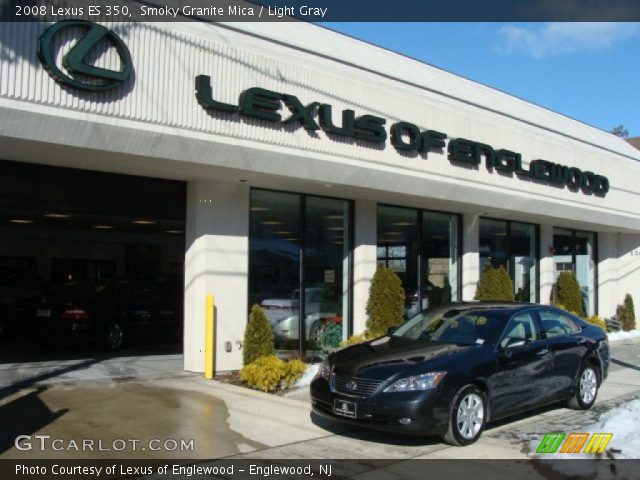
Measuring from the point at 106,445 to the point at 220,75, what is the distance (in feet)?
18.8

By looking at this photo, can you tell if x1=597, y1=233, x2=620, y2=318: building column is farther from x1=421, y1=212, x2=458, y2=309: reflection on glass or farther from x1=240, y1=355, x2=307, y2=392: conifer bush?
x1=240, y1=355, x2=307, y2=392: conifer bush

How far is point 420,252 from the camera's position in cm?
1505

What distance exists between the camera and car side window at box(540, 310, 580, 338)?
28.3 ft

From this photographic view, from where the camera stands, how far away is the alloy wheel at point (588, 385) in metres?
8.80

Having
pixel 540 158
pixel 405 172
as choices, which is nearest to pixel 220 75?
pixel 405 172

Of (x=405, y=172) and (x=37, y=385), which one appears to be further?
(x=405, y=172)

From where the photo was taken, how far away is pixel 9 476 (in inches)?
219

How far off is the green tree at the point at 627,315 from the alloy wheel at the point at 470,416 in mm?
15938

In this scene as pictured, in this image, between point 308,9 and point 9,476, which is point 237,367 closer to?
point 9,476

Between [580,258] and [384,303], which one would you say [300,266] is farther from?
[580,258]

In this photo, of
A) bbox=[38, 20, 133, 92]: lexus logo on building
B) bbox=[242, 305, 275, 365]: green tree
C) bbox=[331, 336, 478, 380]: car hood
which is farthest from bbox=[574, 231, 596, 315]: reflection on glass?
bbox=[38, 20, 133, 92]: lexus logo on building

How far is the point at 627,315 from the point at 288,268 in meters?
13.8

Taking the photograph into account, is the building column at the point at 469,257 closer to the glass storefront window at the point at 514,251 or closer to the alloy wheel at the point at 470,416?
the glass storefront window at the point at 514,251
